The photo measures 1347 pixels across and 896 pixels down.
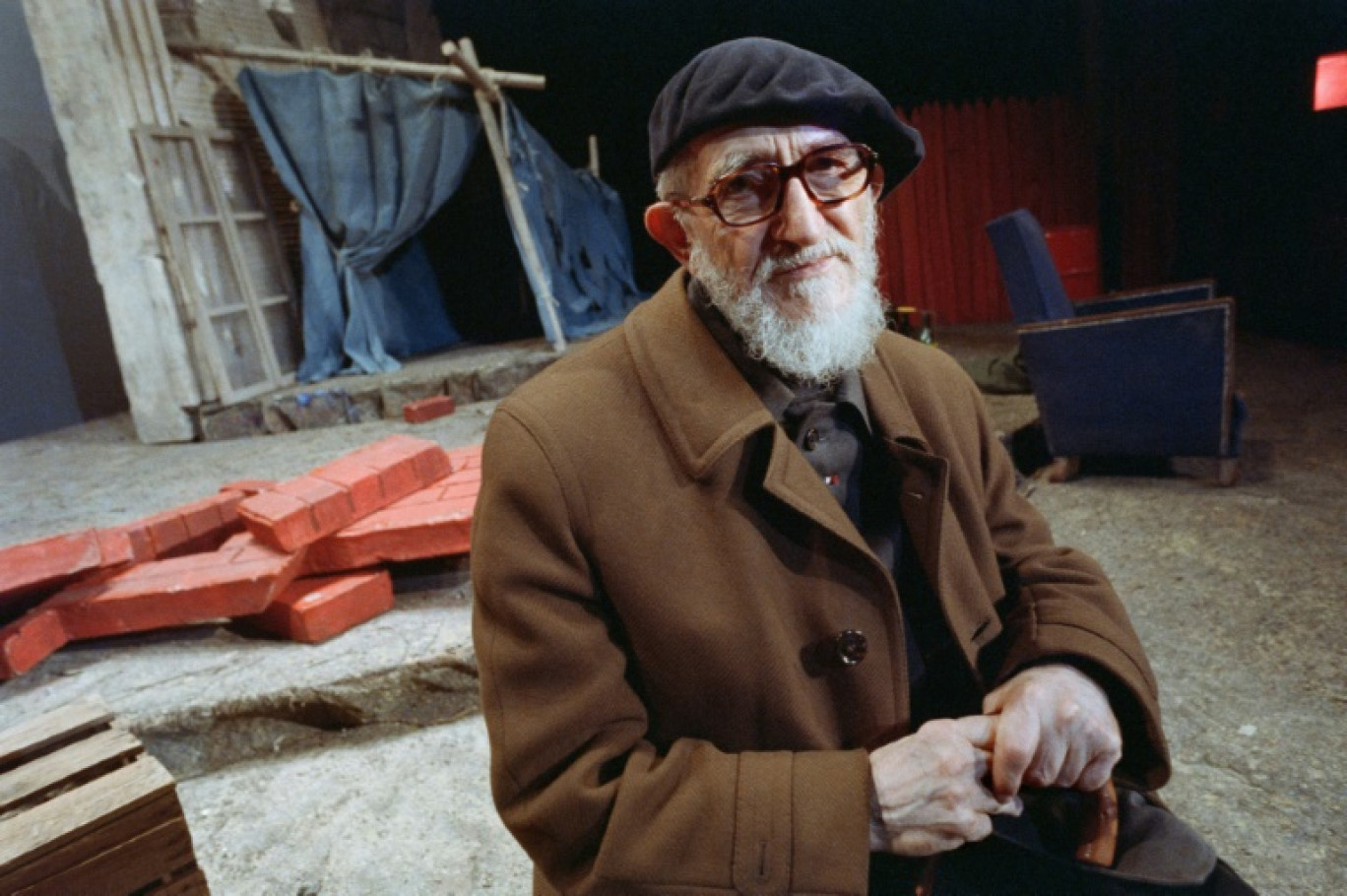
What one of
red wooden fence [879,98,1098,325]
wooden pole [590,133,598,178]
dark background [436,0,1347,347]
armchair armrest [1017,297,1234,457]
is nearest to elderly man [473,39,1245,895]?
armchair armrest [1017,297,1234,457]

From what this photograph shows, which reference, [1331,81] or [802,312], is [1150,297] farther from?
[802,312]

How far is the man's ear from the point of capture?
54.5 inches

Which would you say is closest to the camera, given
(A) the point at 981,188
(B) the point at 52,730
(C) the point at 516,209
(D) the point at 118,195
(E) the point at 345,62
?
(B) the point at 52,730

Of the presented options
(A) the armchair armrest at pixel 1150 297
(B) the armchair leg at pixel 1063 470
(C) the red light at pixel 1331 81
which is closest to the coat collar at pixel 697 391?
(B) the armchair leg at pixel 1063 470

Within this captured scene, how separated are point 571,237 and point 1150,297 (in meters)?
5.24

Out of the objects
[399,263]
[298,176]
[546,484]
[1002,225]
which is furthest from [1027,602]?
[399,263]

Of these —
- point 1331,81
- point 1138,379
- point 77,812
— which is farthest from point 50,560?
point 1331,81

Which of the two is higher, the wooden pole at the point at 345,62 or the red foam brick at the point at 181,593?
the wooden pole at the point at 345,62

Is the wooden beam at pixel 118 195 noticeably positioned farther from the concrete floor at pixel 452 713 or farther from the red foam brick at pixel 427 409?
the concrete floor at pixel 452 713

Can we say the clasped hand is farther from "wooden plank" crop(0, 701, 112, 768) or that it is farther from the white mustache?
"wooden plank" crop(0, 701, 112, 768)

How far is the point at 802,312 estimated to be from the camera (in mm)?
1277

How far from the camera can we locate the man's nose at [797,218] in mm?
1249

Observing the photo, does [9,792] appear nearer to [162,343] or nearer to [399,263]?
[162,343]

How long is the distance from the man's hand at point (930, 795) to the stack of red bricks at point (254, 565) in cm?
209
